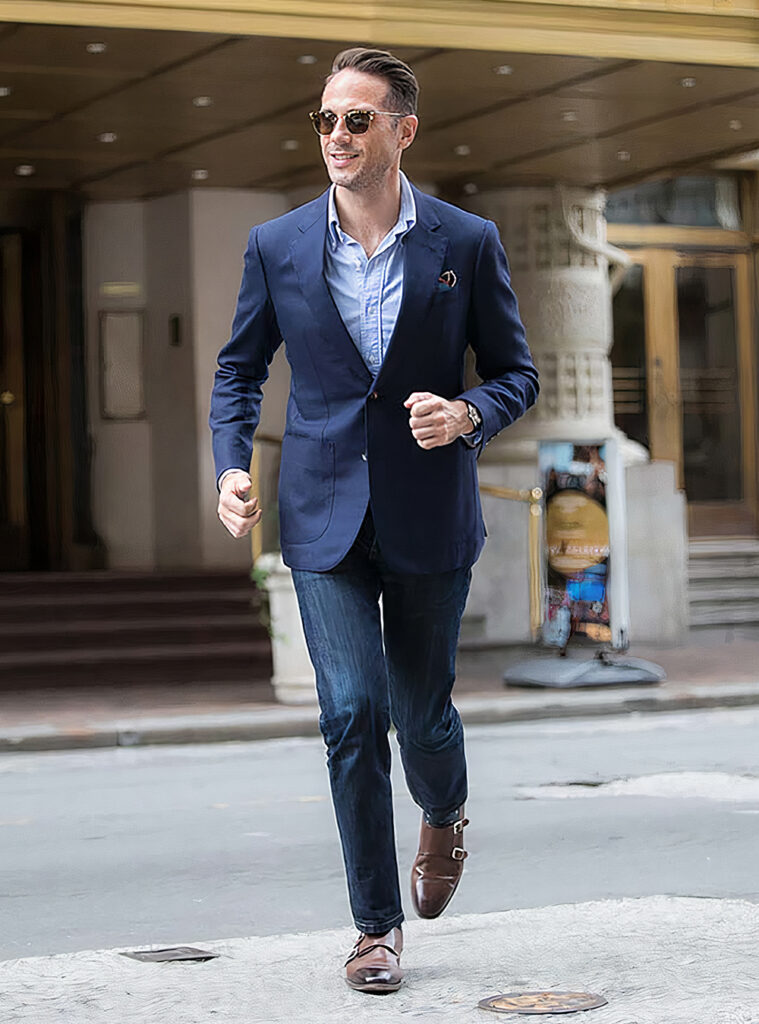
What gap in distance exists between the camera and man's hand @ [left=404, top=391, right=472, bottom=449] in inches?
150

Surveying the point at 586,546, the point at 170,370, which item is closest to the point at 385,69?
the point at 586,546

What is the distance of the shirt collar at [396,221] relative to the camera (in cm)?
407

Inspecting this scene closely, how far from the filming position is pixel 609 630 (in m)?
12.1

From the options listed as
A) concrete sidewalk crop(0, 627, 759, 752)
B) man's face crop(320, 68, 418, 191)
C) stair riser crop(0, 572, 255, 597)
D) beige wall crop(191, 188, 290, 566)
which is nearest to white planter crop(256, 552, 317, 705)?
concrete sidewalk crop(0, 627, 759, 752)

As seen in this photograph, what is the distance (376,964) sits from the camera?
397 centimetres

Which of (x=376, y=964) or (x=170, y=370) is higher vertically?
(x=170, y=370)

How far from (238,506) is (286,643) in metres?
7.74

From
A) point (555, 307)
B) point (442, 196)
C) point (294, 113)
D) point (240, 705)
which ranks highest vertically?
point (294, 113)

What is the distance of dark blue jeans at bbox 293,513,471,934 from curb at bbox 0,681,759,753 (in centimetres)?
629

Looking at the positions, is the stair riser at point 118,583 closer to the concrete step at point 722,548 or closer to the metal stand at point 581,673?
the metal stand at point 581,673

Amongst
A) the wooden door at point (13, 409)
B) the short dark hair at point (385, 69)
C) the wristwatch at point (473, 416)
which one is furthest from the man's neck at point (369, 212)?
the wooden door at point (13, 409)

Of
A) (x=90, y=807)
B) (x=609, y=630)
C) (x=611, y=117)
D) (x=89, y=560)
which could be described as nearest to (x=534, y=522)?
(x=609, y=630)

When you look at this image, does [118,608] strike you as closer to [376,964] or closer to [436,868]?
[436,868]

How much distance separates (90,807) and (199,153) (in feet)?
25.5
